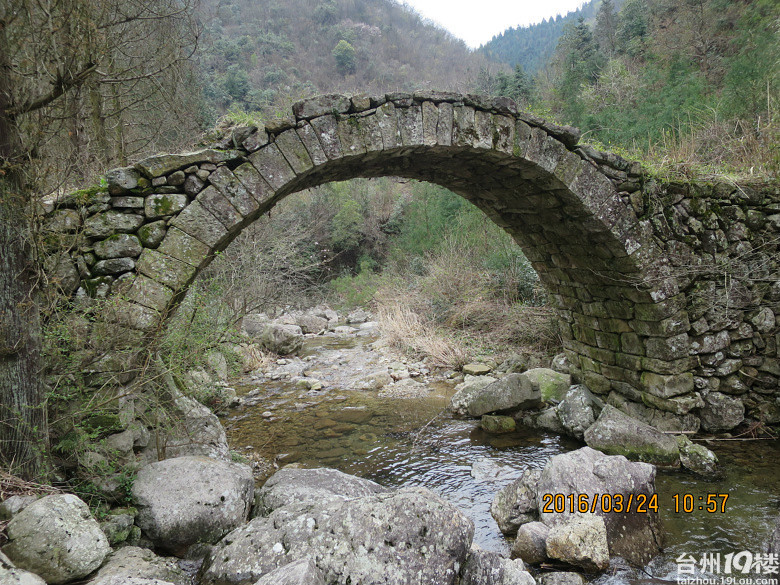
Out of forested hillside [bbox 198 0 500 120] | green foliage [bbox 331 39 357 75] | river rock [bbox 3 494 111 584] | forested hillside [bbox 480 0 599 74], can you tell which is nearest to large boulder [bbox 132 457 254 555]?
river rock [bbox 3 494 111 584]

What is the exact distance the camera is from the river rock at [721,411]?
451cm

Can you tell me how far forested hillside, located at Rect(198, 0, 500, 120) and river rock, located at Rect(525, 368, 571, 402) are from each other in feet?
75.8

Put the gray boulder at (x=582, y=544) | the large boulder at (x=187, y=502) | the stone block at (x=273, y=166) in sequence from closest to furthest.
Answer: the gray boulder at (x=582, y=544), the large boulder at (x=187, y=502), the stone block at (x=273, y=166)

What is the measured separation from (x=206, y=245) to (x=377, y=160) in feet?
5.77

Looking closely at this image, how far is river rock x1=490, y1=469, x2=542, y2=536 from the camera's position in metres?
3.25

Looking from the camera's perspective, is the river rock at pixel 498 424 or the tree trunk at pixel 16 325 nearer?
the tree trunk at pixel 16 325

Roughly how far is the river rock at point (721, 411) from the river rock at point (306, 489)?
349cm

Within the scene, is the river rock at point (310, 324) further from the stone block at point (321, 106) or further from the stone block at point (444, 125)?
the stone block at point (321, 106)

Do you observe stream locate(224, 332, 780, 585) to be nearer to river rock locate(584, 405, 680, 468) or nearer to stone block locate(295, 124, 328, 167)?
river rock locate(584, 405, 680, 468)

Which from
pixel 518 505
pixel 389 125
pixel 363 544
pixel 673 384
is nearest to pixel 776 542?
pixel 518 505

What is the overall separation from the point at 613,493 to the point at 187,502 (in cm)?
287

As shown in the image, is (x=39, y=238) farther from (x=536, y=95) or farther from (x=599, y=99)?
(x=536, y=95)

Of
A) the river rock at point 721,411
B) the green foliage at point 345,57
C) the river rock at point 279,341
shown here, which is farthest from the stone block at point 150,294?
the green foliage at point 345,57

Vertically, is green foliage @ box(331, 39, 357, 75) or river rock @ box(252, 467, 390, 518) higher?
green foliage @ box(331, 39, 357, 75)
